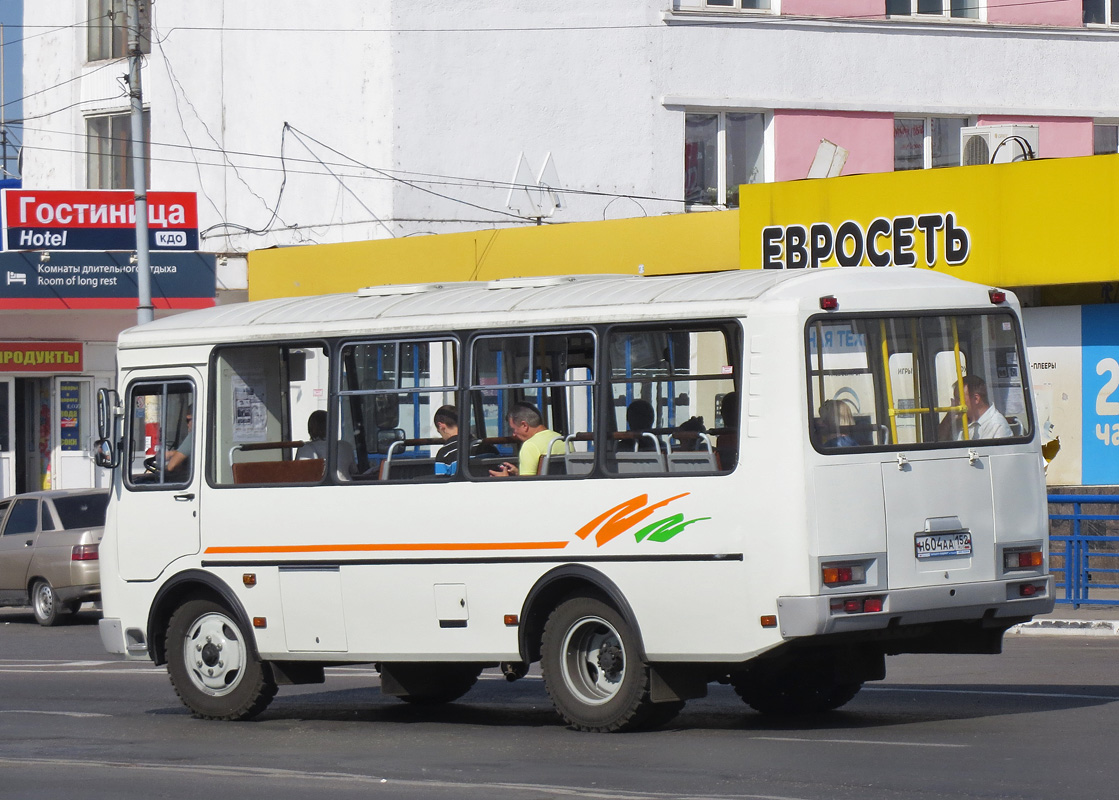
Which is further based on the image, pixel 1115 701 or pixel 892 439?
pixel 1115 701

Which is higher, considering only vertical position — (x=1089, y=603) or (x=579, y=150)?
(x=579, y=150)

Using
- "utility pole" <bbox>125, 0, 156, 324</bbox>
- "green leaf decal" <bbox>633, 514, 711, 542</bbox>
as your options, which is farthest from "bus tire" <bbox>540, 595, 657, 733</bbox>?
"utility pole" <bbox>125, 0, 156, 324</bbox>

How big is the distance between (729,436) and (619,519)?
0.81 metres

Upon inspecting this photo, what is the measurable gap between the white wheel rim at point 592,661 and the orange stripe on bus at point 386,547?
1.69ft

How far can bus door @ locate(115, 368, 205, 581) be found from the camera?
12.5 metres

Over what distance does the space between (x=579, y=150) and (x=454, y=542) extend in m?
18.4

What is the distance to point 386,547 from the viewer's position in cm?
1145

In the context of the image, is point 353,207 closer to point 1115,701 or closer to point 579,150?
point 579,150

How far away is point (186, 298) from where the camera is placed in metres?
29.7

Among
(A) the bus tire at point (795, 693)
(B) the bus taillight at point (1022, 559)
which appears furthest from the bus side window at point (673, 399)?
(A) the bus tire at point (795, 693)

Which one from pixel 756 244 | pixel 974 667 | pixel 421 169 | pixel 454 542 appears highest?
pixel 421 169

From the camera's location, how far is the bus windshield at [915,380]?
397 inches

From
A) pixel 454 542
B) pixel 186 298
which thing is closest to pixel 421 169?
pixel 186 298

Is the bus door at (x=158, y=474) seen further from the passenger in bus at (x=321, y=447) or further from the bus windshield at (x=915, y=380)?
the bus windshield at (x=915, y=380)
